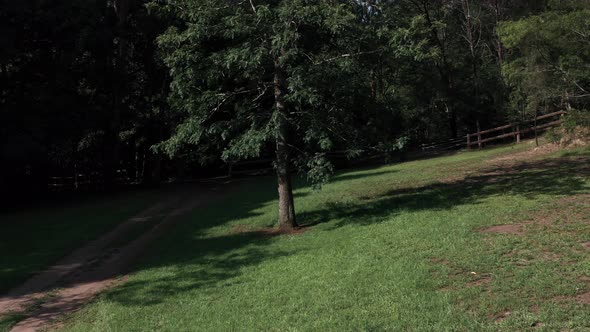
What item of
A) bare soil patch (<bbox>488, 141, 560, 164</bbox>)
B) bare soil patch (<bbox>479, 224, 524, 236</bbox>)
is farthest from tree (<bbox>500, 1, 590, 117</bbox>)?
bare soil patch (<bbox>479, 224, 524, 236</bbox>)

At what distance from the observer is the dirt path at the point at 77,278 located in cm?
784

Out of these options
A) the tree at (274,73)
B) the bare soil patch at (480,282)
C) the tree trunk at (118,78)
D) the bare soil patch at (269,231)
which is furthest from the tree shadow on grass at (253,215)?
the tree trunk at (118,78)

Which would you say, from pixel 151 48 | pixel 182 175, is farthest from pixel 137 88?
pixel 182 175

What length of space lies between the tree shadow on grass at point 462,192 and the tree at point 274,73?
1.60 metres

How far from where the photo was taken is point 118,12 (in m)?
25.9

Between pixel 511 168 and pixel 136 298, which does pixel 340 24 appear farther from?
pixel 511 168

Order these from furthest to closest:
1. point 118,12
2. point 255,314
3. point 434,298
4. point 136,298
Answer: point 118,12 < point 136,298 < point 255,314 < point 434,298

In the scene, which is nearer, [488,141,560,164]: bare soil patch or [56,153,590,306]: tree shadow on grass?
[56,153,590,306]: tree shadow on grass

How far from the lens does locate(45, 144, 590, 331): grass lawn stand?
5555 mm

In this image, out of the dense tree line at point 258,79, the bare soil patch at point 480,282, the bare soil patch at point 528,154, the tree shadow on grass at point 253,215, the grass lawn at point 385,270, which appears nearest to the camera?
the grass lawn at point 385,270

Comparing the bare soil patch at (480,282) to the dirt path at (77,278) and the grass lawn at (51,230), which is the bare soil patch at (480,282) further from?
the grass lawn at (51,230)

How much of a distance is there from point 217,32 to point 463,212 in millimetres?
6457

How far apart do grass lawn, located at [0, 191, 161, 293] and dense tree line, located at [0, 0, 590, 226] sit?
2.67 meters

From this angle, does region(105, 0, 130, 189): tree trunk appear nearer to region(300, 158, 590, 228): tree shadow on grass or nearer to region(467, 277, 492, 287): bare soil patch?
region(300, 158, 590, 228): tree shadow on grass
